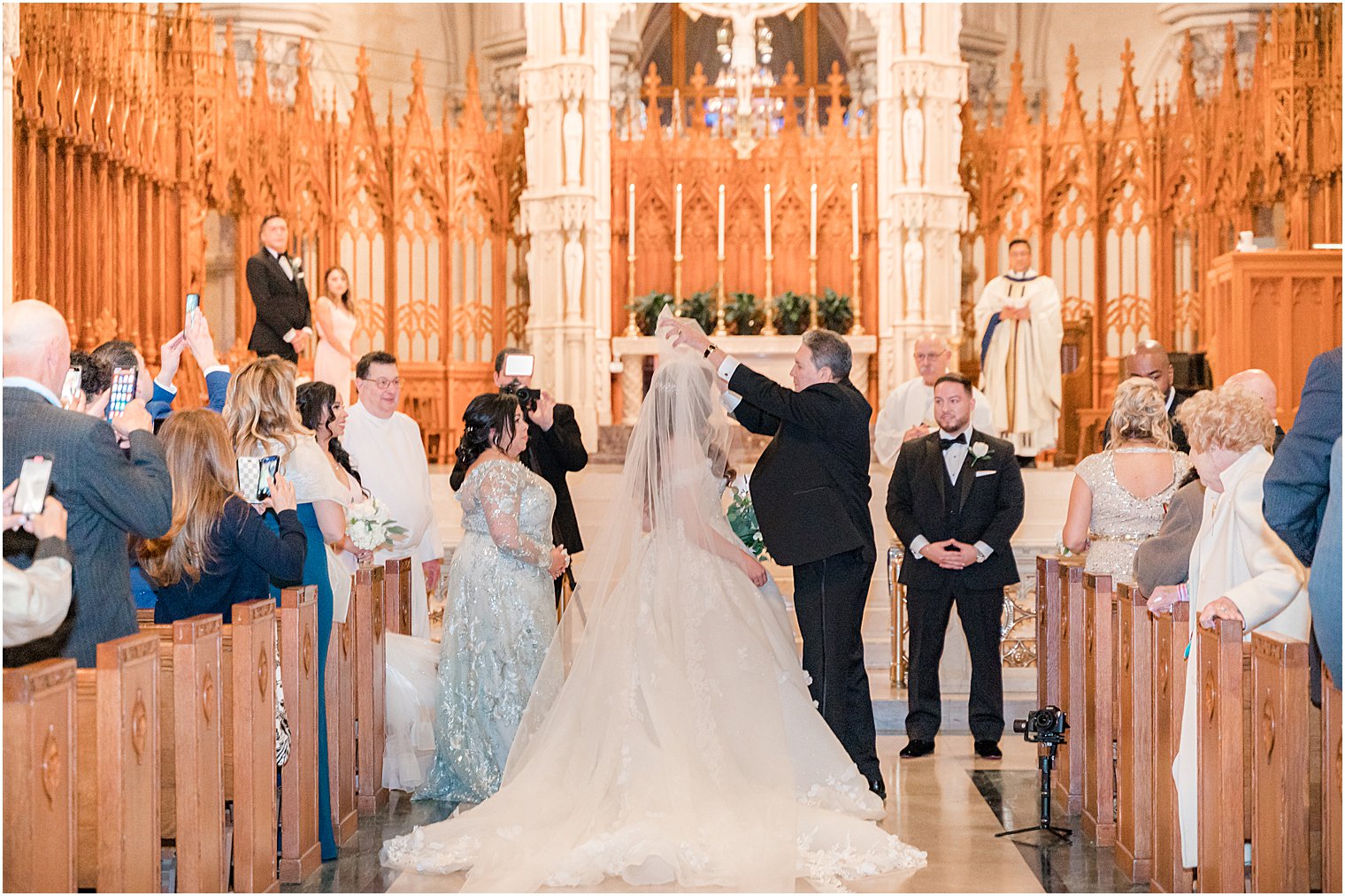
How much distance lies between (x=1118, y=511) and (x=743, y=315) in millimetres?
7291

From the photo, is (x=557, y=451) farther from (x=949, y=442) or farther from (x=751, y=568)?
(x=949, y=442)

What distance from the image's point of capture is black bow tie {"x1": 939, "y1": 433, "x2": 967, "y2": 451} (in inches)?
257

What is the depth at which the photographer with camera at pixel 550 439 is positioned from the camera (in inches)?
→ 249

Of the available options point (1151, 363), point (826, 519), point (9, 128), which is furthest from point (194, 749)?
point (9, 128)

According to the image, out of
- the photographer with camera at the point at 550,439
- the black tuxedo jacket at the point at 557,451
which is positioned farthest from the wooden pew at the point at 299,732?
the black tuxedo jacket at the point at 557,451

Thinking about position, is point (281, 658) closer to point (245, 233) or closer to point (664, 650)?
point (664, 650)

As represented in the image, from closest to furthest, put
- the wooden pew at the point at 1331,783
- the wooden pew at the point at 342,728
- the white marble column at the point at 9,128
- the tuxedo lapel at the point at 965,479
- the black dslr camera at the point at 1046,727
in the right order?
the wooden pew at the point at 1331,783 < the wooden pew at the point at 342,728 < the black dslr camera at the point at 1046,727 < the tuxedo lapel at the point at 965,479 < the white marble column at the point at 9,128

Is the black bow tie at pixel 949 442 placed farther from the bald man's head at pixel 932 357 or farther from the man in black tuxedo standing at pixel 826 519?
the bald man's head at pixel 932 357

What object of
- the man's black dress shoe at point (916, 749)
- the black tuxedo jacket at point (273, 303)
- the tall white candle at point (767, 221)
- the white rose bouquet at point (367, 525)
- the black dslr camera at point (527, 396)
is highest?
the tall white candle at point (767, 221)

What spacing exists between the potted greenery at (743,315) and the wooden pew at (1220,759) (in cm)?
897

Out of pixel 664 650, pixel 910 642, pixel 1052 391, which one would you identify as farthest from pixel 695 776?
pixel 1052 391

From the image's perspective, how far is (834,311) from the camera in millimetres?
12766

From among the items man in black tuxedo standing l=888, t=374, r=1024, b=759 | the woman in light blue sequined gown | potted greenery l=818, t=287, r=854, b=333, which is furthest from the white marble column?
potted greenery l=818, t=287, r=854, b=333

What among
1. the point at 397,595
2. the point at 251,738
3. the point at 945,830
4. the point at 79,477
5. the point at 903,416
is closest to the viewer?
the point at 79,477
